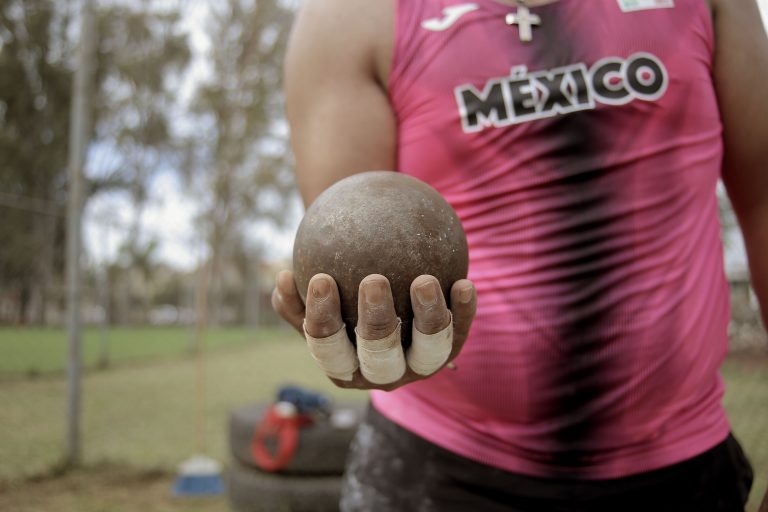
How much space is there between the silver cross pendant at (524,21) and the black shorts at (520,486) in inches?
36.0

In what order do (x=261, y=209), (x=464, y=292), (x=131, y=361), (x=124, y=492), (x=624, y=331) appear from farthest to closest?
(x=261, y=209) < (x=131, y=361) < (x=124, y=492) < (x=624, y=331) < (x=464, y=292)

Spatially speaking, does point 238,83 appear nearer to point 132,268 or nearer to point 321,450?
point 321,450

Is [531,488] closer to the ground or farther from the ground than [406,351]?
closer to the ground

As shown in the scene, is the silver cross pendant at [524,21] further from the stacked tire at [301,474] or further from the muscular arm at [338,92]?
the stacked tire at [301,474]

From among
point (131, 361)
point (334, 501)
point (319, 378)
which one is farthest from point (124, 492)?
point (131, 361)

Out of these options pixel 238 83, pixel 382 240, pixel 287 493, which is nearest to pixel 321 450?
pixel 287 493

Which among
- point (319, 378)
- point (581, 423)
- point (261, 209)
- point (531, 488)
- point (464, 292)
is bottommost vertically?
point (319, 378)

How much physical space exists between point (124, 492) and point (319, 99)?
416cm

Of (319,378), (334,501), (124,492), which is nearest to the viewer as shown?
(334,501)

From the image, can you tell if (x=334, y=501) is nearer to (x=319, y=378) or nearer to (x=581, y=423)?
(x=581, y=423)

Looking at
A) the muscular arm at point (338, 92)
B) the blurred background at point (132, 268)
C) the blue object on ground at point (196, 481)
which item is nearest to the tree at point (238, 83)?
the blurred background at point (132, 268)

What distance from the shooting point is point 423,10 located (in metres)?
1.45

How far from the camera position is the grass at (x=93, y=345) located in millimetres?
7980

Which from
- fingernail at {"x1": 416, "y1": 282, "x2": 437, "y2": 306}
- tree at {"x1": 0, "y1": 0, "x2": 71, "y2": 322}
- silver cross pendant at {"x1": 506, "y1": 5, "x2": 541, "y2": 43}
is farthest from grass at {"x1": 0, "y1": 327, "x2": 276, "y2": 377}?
fingernail at {"x1": 416, "y1": 282, "x2": 437, "y2": 306}
